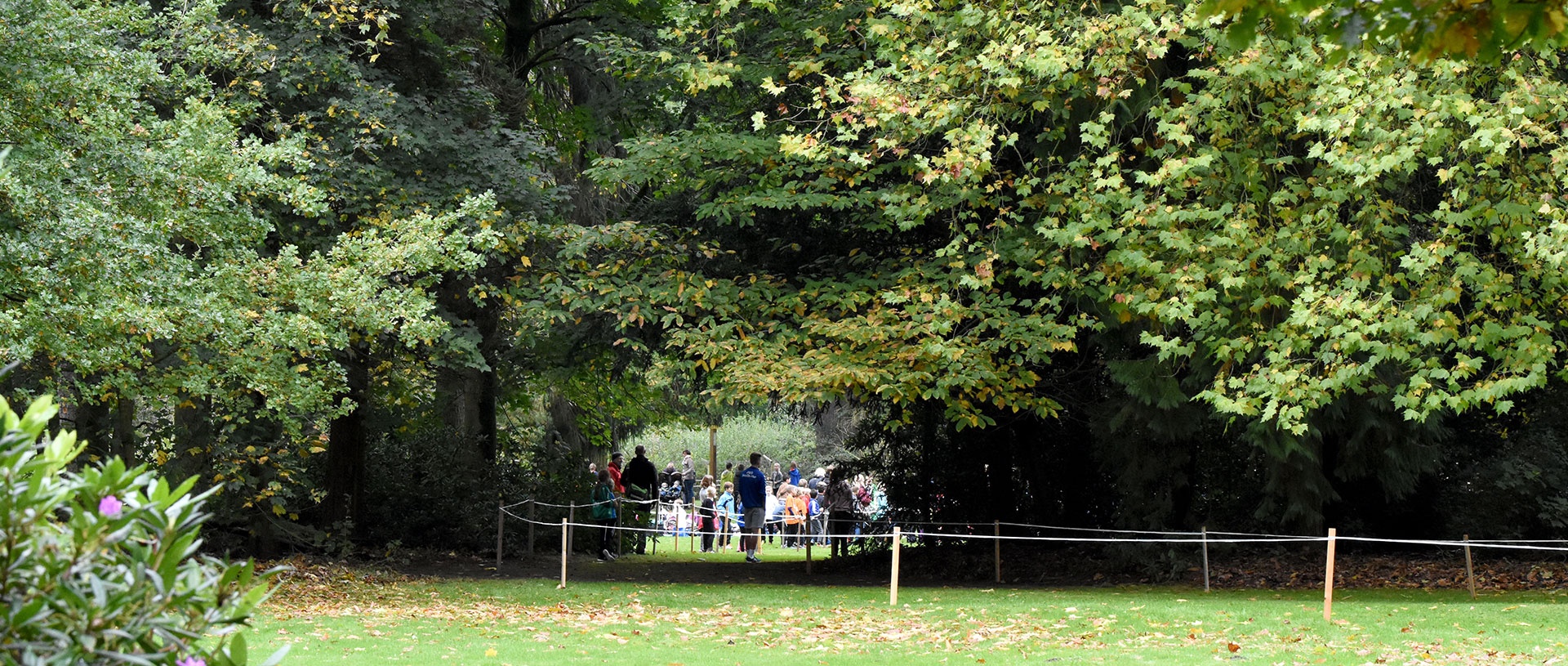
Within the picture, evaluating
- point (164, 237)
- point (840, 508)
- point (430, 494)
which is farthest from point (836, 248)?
point (164, 237)

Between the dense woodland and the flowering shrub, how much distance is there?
8.10 metres

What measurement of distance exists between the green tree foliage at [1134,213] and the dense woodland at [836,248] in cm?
6

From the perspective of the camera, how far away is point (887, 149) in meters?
15.3

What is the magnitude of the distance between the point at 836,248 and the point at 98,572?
15.6m

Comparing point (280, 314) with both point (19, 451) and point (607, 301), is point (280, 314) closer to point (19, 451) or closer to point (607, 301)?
point (607, 301)

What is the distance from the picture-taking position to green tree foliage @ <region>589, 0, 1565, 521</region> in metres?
12.8

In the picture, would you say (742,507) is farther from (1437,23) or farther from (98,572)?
(98,572)

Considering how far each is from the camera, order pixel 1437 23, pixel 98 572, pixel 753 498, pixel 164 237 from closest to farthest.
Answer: pixel 98 572 < pixel 1437 23 < pixel 164 237 < pixel 753 498

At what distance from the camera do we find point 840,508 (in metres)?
22.9

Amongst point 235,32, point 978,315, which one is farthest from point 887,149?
point 235,32

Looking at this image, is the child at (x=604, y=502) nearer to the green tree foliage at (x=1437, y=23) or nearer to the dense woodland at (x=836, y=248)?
the dense woodland at (x=836, y=248)

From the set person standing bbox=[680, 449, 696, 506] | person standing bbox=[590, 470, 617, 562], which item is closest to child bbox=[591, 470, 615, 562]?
person standing bbox=[590, 470, 617, 562]

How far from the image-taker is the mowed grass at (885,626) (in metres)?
10.2

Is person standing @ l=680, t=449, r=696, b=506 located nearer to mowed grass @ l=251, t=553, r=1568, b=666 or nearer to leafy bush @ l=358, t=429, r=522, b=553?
leafy bush @ l=358, t=429, r=522, b=553
